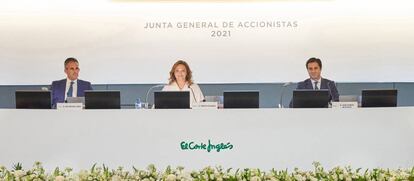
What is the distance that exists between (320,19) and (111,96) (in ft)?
10.5

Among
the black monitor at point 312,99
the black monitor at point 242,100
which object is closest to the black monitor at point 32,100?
the black monitor at point 242,100

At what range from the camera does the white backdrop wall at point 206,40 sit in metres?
5.58

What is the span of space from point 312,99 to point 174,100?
1174 mm

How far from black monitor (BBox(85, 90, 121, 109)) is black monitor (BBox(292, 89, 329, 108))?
1.52 meters

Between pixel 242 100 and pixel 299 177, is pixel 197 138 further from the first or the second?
pixel 299 177

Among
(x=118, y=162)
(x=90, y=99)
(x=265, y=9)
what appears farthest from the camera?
(x=265, y=9)

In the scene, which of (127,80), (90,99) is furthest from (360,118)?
(127,80)

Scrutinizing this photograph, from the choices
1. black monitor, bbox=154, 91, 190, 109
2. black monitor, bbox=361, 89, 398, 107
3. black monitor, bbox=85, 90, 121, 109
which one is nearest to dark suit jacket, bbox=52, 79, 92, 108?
black monitor, bbox=85, 90, 121, 109

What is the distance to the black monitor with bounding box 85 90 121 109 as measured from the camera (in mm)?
3574

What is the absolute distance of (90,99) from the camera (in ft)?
11.7

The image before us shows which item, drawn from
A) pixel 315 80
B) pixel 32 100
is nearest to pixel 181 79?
pixel 315 80

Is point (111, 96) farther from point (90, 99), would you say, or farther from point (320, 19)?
point (320, 19)

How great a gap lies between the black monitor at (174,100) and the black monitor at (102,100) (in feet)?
1.18

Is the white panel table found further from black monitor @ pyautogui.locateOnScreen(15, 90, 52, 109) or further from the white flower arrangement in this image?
the white flower arrangement
